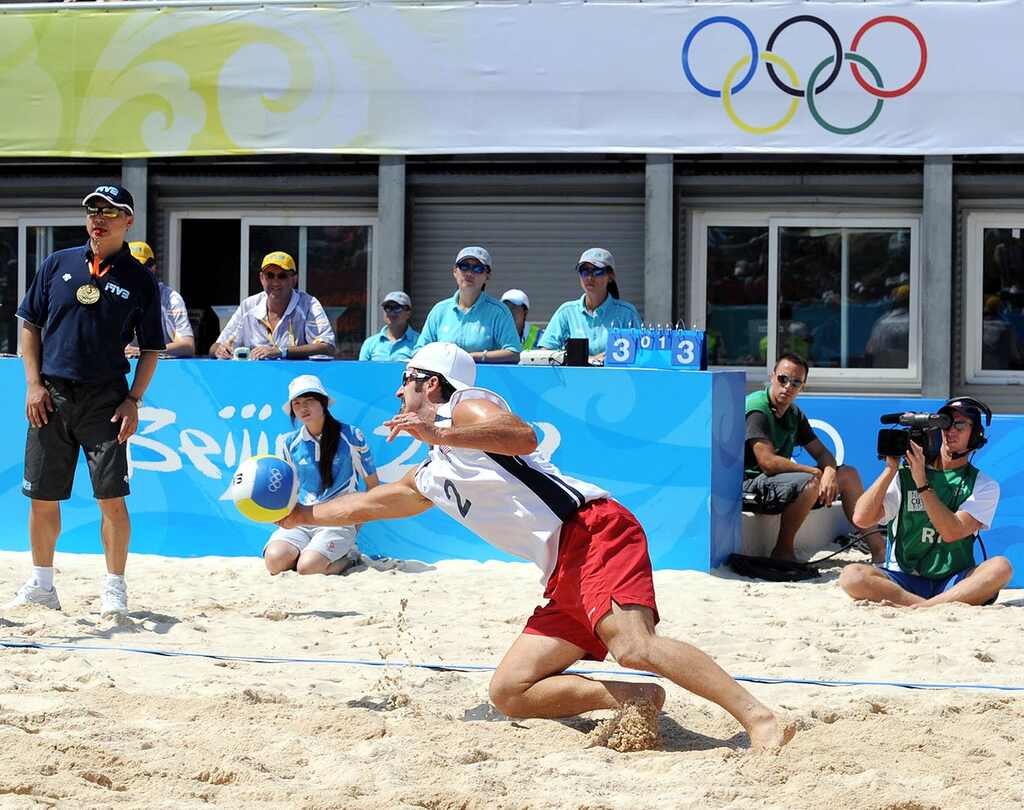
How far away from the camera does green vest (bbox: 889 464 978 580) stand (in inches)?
278

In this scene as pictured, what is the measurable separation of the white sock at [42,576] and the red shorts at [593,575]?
278cm

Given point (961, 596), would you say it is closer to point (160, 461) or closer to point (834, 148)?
point (160, 461)

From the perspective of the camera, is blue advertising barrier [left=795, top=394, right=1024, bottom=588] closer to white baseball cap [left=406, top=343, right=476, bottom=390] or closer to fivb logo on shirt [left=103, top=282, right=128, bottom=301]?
white baseball cap [left=406, top=343, right=476, bottom=390]

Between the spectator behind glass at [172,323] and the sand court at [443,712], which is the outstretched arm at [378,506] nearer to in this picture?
the sand court at [443,712]

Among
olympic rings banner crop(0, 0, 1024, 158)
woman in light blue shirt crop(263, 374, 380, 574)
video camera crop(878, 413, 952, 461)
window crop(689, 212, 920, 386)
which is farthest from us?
window crop(689, 212, 920, 386)

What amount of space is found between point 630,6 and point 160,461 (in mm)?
6086

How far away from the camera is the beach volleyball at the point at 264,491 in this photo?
196 inches

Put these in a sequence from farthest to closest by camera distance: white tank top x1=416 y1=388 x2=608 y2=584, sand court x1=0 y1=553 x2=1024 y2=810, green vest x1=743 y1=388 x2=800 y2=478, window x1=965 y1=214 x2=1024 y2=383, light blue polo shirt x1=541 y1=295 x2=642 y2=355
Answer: window x1=965 y1=214 x2=1024 y2=383
light blue polo shirt x1=541 y1=295 x2=642 y2=355
green vest x1=743 y1=388 x2=800 y2=478
white tank top x1=416 y1=388 x2=608 y2=584
sand court x1=0 y1=553 x2=1024 y2=810

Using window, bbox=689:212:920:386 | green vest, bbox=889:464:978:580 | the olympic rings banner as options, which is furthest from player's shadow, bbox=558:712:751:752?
window, bbox=689:212:920:386

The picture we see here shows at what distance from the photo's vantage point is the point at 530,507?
4641 mm

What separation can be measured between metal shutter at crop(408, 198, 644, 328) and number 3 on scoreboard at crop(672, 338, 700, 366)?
16.7 ft

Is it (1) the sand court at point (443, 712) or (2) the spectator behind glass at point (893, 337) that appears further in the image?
(2) the spectator behind glass at point (893, 337)

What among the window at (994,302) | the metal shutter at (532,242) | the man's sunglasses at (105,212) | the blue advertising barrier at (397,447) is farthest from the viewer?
the metal shutter at (532,242)

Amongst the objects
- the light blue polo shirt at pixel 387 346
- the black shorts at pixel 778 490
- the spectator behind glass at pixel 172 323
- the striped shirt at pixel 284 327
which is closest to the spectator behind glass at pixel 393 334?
the light blue polo shirt at pixel 387 346
